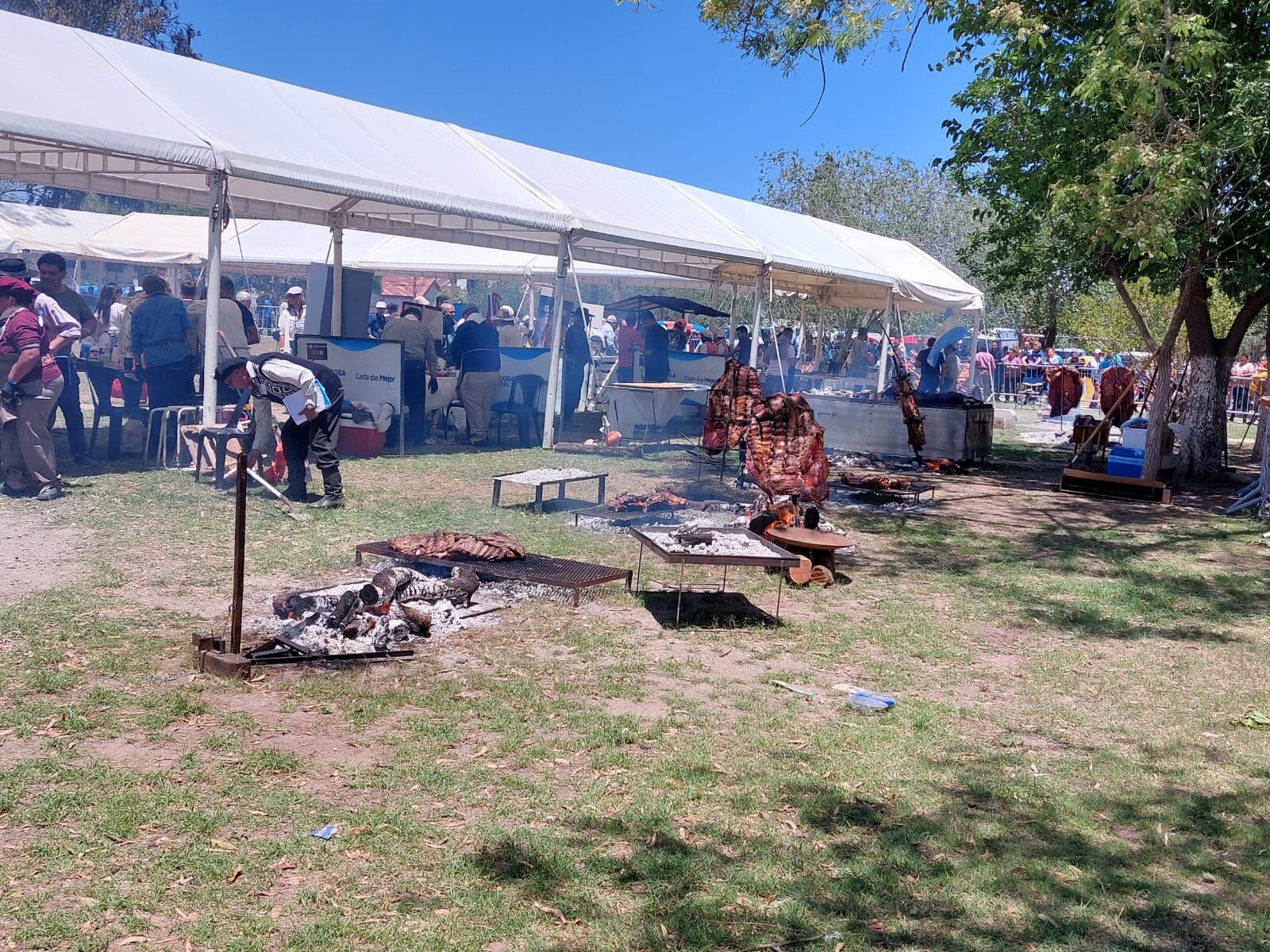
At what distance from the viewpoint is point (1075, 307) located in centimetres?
3847

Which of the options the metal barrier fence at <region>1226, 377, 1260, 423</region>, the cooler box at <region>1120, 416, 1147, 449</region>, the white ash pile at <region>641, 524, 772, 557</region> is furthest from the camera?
the metal barrier fence at <region>1226, 377, 1260, 423</region>

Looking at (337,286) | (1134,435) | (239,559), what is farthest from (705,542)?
(1134,435)

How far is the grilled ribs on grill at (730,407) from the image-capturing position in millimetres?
13703

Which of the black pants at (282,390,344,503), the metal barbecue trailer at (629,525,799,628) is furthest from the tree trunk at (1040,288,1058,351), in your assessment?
the metal barbecue trailer at (629,525,799,628)

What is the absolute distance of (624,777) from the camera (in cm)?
504

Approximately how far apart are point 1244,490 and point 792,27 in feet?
29.1

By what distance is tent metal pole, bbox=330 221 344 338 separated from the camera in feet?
53.8

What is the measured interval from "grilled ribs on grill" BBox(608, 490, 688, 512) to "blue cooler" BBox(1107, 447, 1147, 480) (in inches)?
337

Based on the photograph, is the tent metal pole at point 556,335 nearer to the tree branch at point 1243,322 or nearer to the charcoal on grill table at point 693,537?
the charcoal on grill table at point 693,537

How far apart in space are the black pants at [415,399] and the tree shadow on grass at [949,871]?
1212 cm

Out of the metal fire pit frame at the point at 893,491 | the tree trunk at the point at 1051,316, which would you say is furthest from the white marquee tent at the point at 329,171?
the tree trunk at the point at 1051,316

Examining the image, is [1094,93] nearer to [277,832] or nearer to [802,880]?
[802,880]

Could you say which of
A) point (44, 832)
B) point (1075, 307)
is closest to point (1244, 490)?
point (44, 832)

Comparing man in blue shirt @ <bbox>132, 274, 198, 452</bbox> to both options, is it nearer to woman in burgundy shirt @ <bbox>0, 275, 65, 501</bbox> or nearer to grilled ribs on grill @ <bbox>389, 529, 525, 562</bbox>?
woman in burgundy shirt @ <bbox>0, 275, 65, 501</bbox>
